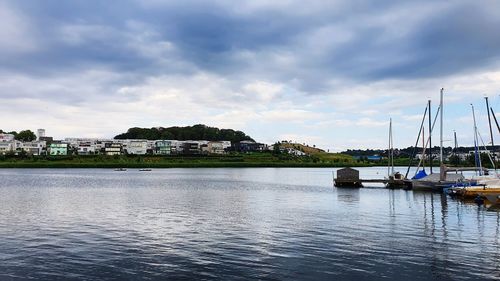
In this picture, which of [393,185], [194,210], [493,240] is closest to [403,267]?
[493,240]

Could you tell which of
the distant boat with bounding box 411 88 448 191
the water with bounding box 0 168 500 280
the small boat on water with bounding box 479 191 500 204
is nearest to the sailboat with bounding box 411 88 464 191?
the distant boat with bounding box 411 88 448 191

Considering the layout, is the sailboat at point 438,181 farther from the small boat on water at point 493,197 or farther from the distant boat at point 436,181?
the small boat on water at point 493,197

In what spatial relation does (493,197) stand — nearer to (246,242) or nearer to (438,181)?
(438,181)

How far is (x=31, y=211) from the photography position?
48.2 metres

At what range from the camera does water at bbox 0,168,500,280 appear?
75.3ft

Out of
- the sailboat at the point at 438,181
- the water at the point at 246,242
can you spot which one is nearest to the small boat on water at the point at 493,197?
the water at the point at 246,242

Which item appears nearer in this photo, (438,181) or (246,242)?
(246,242)

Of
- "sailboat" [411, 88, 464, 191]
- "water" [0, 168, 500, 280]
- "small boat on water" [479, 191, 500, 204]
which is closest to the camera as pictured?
"water" [0, 168, 500, 280]

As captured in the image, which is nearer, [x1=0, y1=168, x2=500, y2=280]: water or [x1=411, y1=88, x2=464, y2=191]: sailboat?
[x1=0, y1=168, x2=500, y2=280]: water

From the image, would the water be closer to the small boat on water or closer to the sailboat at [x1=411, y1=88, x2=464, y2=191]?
the small boat on water

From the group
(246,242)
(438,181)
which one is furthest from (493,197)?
(246,242)

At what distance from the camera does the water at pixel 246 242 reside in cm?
2294

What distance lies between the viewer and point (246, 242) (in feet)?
102

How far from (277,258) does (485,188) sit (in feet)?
158
